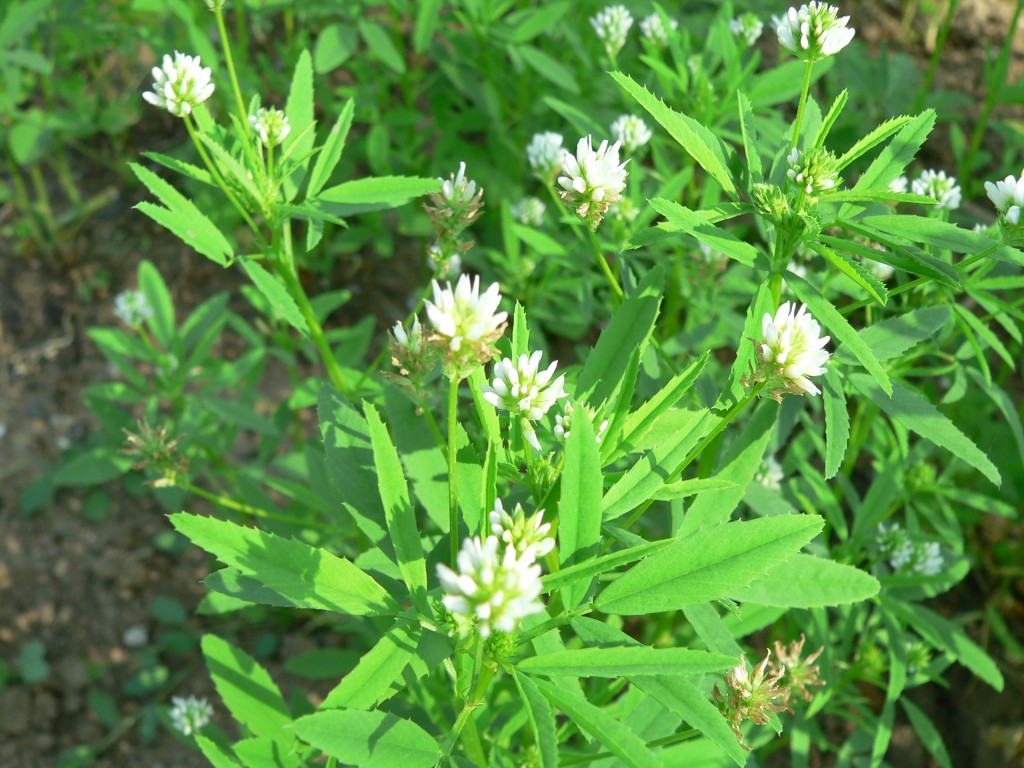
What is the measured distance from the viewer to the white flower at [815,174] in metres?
1.86

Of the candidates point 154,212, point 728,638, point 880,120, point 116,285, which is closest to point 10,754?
point 116,285

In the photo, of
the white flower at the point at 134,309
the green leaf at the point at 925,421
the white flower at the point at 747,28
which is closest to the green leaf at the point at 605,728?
the green leaf at the point at 925,421

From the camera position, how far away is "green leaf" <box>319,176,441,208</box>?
2445 millimetres

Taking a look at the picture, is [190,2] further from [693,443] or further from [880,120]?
[693,443]

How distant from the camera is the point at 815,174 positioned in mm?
1870

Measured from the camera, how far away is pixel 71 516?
4520mm

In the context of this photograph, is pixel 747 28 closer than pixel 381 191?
No

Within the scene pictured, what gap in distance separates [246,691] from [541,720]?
4.17 ft

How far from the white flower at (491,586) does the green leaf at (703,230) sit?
746 mm

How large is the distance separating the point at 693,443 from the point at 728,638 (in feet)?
1.32

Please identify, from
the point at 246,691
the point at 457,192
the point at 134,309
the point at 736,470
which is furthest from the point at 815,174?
the point at 134,309

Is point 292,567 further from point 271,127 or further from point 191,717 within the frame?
point 191,717

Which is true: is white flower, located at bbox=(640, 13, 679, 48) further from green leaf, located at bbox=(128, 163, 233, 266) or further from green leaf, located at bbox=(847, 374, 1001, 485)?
green leaf, located at bbox=(128, 163, 233, 266)

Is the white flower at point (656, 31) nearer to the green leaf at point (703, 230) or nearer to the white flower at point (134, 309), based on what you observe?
the green leaf at point (703, 230)
